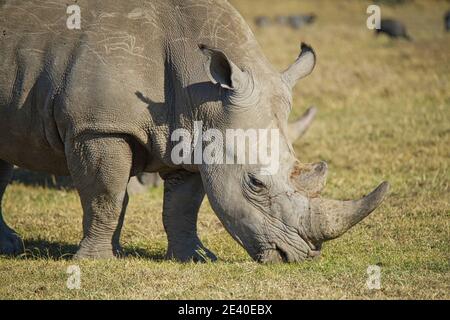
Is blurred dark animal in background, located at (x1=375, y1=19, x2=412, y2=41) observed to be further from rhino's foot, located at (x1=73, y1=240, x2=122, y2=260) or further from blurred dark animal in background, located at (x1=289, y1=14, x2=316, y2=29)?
rhino's foot, located at (x1=73, y1=240, x2=122, y2=260)

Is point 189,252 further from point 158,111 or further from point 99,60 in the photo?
point 99,60

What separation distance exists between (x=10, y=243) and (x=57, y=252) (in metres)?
0.58

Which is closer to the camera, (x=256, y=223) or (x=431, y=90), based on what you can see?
(x=256, y=223)

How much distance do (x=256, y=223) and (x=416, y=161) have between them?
5.63 m

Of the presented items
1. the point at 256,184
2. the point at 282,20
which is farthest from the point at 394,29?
the point at 256,184

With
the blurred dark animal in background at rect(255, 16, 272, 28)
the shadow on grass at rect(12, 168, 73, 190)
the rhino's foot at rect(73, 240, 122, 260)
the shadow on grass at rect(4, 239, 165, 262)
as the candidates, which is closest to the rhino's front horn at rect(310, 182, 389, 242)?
the shadow on grass at rect(4, 239, 165, 262)

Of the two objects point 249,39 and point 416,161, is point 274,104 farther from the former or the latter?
point 416,161

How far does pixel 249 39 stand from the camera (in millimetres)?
8102

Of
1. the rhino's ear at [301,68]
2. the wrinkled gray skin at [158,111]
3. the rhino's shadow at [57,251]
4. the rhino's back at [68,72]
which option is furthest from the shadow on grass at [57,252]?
the rhino's ear at [301,68]

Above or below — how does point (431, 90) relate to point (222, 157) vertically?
above

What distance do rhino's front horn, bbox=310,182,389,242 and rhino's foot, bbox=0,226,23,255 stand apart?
10.7 feet

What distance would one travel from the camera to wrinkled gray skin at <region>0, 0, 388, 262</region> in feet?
24.8
